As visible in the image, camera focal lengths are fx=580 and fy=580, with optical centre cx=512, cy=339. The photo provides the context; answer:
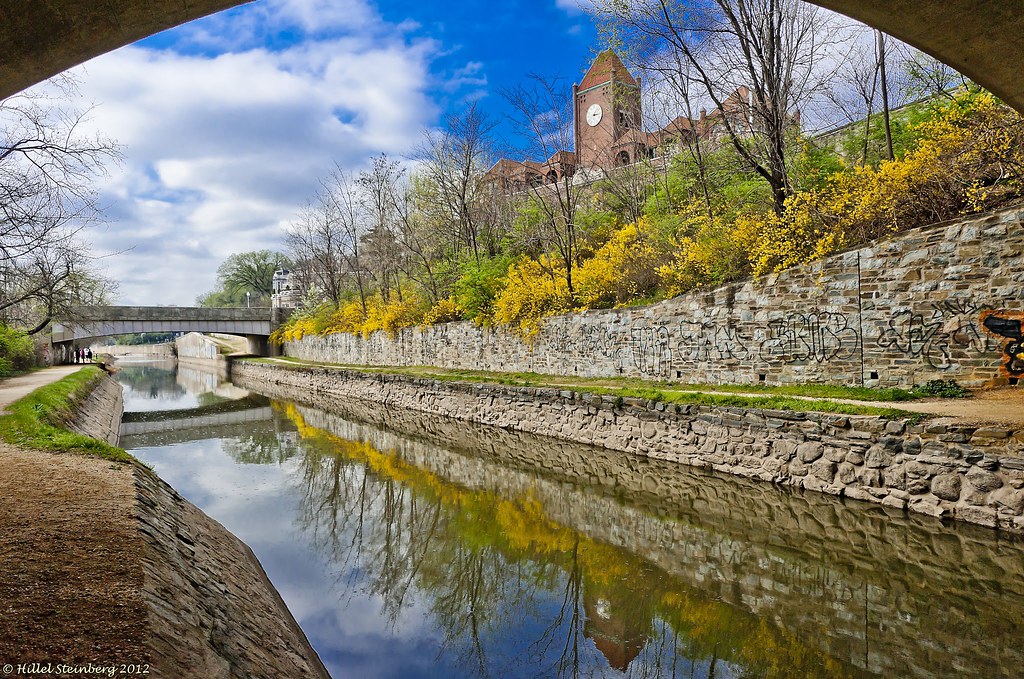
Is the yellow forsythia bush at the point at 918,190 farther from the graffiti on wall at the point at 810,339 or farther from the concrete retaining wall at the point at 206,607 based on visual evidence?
the concrete retaining wall at the point at 206,607

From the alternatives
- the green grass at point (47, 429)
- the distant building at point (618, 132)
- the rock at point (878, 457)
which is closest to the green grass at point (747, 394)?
the rock at point (878, 457)

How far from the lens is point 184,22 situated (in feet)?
10.1

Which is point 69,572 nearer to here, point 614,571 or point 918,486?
point 614,571

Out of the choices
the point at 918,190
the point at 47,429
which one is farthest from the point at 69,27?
the point at 918,190

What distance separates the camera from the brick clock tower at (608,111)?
53.5 ft

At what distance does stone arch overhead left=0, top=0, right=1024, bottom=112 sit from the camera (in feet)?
8.98

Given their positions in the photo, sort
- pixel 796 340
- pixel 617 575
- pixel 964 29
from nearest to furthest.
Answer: pixel 964 29 → pixel 617 575 → pixel 796 340

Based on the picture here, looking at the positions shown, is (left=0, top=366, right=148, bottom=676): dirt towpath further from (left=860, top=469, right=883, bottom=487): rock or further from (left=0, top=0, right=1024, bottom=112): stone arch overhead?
(left=860, top=469, right=883, bottom=487): rock

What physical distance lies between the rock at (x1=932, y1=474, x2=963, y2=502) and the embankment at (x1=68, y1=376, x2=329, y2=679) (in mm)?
7658

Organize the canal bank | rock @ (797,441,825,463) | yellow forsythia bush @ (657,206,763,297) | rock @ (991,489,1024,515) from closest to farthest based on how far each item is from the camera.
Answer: the canal bank
rock @ (991,489,1024,515)
rock @ (797,441,825,463)
yellow forsythia bush @ (657,206,763,297)

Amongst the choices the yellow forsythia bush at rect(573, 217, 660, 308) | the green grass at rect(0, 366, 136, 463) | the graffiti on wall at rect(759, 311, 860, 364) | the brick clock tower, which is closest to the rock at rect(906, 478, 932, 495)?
the graffiti on wall at rect(759, 311, 860, 364)

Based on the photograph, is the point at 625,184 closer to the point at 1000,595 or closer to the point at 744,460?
the point at 744,460

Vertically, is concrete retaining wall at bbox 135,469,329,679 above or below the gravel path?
below

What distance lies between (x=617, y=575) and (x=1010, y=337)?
274 inches
